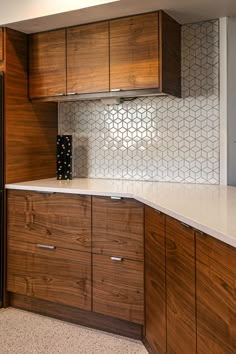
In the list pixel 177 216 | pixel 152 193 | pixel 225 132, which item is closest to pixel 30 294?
pixel 152 193

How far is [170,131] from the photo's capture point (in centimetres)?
292

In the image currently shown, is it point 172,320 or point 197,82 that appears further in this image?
point 197,82

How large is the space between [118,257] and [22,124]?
1.30m

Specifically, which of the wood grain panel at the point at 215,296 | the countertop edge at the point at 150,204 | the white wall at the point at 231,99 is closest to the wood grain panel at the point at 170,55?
the white wall at the point at 231,99

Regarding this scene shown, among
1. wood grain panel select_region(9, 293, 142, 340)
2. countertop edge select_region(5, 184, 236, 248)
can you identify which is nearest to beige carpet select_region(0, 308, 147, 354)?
wood grain panel select_region(9, 293, 142, 340)

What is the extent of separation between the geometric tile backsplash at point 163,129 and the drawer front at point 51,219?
669mm

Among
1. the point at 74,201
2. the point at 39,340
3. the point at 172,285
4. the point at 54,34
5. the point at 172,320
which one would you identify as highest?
the point at 54,34

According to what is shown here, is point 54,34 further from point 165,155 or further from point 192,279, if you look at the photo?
point 192,279

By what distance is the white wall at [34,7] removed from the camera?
2.49 meters

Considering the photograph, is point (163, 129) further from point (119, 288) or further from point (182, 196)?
point (119, 288)

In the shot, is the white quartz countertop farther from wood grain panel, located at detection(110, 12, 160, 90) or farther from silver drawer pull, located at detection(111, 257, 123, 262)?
wood grain panel, located at detection(110, 12, 160, 90)

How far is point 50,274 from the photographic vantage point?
2.70 m

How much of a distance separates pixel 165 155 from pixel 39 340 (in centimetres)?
154

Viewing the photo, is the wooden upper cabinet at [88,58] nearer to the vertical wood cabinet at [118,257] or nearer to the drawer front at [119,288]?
the vertical wood cabinet at [118,257]
